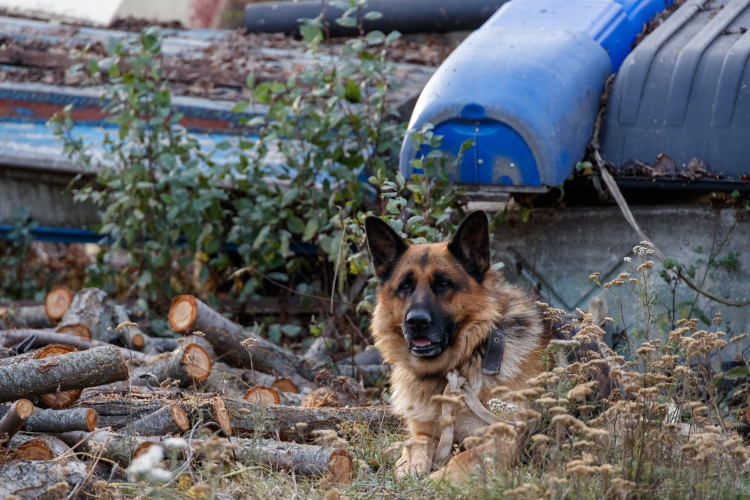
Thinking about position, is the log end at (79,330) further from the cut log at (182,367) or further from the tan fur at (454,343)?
the tan fur at (454,343)

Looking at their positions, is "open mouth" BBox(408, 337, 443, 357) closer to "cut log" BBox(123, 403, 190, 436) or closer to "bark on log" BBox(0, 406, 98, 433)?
"cut log" BBox(123, 403, 190, 436)

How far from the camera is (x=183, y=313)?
4.80m

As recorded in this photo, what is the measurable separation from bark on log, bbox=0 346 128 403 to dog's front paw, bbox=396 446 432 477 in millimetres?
1302

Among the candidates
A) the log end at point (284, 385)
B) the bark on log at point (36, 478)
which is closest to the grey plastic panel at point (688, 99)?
the log end at point (284, 385)

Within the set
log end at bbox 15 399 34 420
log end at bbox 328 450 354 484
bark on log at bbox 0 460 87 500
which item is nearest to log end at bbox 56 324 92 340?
log end at bbox 15 399 34 420

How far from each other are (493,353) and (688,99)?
2.22m

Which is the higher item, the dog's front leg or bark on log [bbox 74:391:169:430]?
bark on log [bbox 74:391:169:430]

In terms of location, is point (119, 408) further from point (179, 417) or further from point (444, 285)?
point (444, 285)

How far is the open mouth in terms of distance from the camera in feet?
12.0

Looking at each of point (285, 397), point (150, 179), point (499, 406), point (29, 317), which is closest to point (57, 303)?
point (29, 317)

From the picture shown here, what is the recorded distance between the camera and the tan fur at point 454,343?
3604mm

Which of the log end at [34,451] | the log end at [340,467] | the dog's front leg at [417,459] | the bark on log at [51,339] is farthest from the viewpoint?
the bark on log at [51,339]

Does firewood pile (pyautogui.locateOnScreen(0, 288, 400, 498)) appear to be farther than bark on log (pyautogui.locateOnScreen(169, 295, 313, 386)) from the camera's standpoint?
No

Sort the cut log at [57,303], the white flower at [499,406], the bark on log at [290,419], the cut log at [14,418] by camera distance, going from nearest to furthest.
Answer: the white flower at [499,406] < the cut log at [14,418] < the bark on log at [290,419] < the cut log at [57,303]
